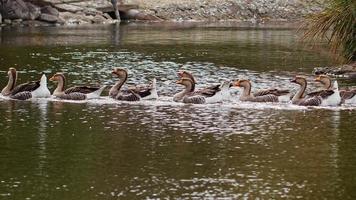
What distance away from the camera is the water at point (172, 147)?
65.1 ft

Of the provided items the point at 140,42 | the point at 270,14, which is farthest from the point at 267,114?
the point at 270,14

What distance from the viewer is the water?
19.8 meters

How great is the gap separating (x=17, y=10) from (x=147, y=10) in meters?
18.0

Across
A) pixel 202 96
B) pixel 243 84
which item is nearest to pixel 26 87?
pixel 202 96

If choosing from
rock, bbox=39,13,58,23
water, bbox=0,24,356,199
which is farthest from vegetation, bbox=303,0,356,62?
rock, bbox=39,13,58,23

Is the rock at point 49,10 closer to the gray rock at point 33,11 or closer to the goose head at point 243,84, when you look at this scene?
the gray rock at point 33,11

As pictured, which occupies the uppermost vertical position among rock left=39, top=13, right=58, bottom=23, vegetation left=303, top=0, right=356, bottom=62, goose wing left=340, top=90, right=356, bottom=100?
vegetation left=303, top=0, right=356, bottom=62

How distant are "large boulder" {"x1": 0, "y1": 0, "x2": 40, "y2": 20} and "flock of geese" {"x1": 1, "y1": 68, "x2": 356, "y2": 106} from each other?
49000 mm

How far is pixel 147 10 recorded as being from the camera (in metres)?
97.4

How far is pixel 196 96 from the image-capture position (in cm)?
3247

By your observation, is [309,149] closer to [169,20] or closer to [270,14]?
[169,20]

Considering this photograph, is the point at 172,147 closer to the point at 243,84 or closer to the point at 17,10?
the point at 243,84

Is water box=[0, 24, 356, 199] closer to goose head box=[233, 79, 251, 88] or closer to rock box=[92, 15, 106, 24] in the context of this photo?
goose head box=[233, 79, 251, 88]

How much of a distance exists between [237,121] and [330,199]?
9538 mm
